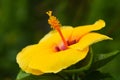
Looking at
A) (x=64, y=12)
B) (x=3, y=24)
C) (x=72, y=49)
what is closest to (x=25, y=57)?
(x=72, y=49)

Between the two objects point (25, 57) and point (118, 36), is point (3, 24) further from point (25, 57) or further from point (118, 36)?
point (25, 57)

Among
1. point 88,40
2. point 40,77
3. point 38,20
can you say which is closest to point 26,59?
point 40,77

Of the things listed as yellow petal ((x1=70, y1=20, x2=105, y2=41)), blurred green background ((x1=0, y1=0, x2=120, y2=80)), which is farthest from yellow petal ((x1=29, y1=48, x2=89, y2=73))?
blurred green background ((x1=0, y1=0, x2=120, y2=80))

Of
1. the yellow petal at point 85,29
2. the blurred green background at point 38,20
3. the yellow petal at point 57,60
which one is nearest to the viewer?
the yellow petal at point 57,60

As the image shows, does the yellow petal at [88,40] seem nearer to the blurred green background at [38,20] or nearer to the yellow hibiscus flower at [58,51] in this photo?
the yellow hibiscus flower at [58,51]

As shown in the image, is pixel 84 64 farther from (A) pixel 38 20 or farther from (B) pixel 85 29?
(A) pixel 38 20

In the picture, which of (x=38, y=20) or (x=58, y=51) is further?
(x=38, y=20)

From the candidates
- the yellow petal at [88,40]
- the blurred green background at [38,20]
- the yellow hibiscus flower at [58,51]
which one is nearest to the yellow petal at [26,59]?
the yellow hibiscus flower at [58,51]
